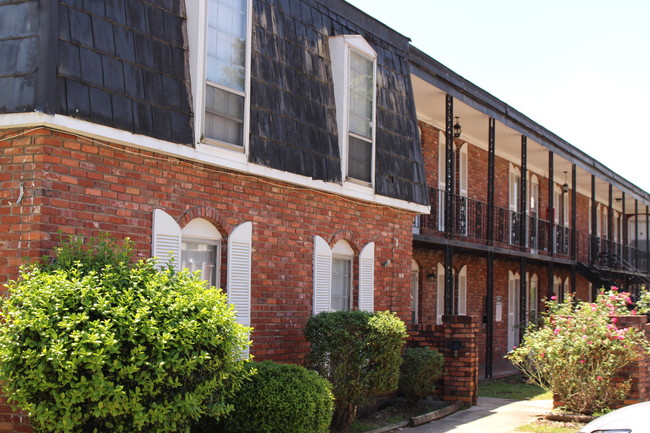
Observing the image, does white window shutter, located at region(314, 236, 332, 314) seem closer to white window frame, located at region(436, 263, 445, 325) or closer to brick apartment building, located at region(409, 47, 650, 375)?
brick apartment building, located at region(409, 47, 650, 375)

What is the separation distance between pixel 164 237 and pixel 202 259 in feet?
3.20

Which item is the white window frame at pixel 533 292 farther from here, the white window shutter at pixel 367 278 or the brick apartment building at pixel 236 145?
the white window shutter at pixel 367 278

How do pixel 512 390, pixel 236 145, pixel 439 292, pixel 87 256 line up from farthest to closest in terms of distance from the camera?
pixel 439 292, pixel 512 390, pixel 236 145, pixel 87 256

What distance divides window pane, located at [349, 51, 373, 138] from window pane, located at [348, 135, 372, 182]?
17 centimetres

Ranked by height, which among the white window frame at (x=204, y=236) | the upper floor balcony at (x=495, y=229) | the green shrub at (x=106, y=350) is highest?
the upper floor balcony at (x=495, y=229)

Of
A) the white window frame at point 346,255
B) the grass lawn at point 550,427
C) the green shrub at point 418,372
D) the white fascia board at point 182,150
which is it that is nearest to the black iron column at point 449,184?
the green shrub at point 418,372

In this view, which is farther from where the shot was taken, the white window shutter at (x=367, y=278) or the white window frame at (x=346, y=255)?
the white window shutter at (x=367, y=278)

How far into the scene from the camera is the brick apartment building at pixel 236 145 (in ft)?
24.9

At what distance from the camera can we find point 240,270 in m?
10.1

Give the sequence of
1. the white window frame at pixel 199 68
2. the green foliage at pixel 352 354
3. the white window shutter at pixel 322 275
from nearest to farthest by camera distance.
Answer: the white window frame at pixel 199 68 → the green foliage at pixel 352 354 → the white window shutter at pixel 322 275

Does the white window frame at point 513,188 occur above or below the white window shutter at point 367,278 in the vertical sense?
above

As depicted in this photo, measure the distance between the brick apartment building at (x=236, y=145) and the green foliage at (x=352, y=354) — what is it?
0.68m

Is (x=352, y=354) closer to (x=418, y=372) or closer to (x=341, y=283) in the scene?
(x=341, y=283)

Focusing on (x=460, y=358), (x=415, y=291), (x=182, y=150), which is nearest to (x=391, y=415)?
(x=460, y=358)
